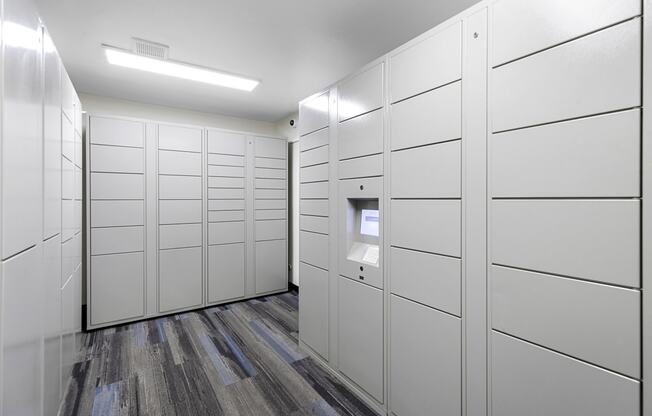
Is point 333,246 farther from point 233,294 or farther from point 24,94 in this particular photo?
point 233,294

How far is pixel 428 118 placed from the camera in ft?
5.39

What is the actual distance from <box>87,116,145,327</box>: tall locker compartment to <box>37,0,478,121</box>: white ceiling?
622mm

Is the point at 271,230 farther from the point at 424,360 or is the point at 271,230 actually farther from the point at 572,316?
the point at 572,316

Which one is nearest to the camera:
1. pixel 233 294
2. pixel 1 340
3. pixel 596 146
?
pixel 1 340

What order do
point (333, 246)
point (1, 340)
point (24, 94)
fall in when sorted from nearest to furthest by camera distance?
point (1, 340), point (24, 94), point (333, 246)

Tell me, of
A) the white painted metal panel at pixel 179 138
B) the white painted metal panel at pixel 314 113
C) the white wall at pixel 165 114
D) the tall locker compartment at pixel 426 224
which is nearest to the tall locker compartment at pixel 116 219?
the white painted metal panel at pixel 179 138

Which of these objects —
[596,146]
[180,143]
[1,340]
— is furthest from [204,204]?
[596,146]

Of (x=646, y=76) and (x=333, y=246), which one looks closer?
(x=646, y=76)

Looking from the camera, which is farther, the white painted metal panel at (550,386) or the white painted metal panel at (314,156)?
the white painted metal panel at (314,156)

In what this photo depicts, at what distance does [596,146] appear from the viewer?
105cm

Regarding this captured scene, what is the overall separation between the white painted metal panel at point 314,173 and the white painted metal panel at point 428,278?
947 mm

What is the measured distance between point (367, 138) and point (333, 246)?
91cm

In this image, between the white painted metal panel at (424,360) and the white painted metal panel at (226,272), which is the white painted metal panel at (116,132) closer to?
the white painted metal panel at (226,272)

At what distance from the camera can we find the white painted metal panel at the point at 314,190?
8.20ft
